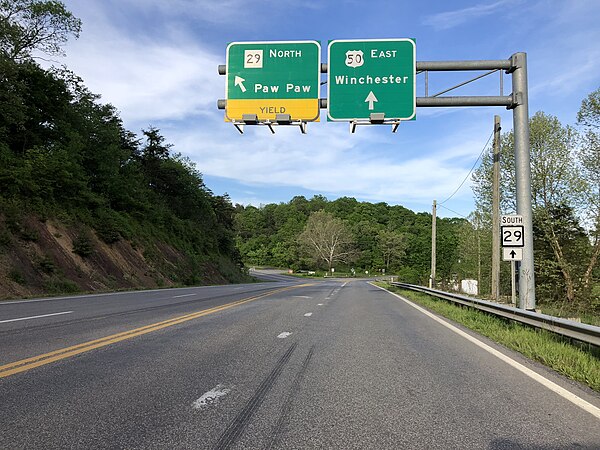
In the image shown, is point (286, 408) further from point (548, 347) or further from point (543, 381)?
point (548, 347)

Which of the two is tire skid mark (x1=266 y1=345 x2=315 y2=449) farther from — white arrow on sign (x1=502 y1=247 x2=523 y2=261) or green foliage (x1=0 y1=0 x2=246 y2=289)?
green foliage (x1=0 y1=0 x2=246 y2=289)

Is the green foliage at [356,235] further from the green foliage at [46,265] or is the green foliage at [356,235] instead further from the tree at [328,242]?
the green foliage at [46,265]

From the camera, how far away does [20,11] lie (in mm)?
29328

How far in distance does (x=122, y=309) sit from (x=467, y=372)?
9669 millimetres

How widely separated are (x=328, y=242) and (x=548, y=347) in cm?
11241

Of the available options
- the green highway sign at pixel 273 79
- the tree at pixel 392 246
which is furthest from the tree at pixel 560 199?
the tree at pixel 392 246

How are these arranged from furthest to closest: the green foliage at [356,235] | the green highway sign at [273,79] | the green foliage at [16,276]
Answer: the green foliage at [356,235] < the green foliage at [16,276] < the green highway sign at [273,79]

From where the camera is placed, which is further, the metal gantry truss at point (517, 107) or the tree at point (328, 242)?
the tree at point (328, 242)

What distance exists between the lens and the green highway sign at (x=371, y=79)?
1305 centimetres

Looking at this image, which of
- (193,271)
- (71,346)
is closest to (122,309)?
(71,346)

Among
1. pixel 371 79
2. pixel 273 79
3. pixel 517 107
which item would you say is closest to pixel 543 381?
pixel 517 107

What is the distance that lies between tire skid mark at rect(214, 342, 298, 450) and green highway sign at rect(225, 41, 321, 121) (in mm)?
9149

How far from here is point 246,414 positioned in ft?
13.9

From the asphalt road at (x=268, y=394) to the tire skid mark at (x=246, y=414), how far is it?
0.02 metres
